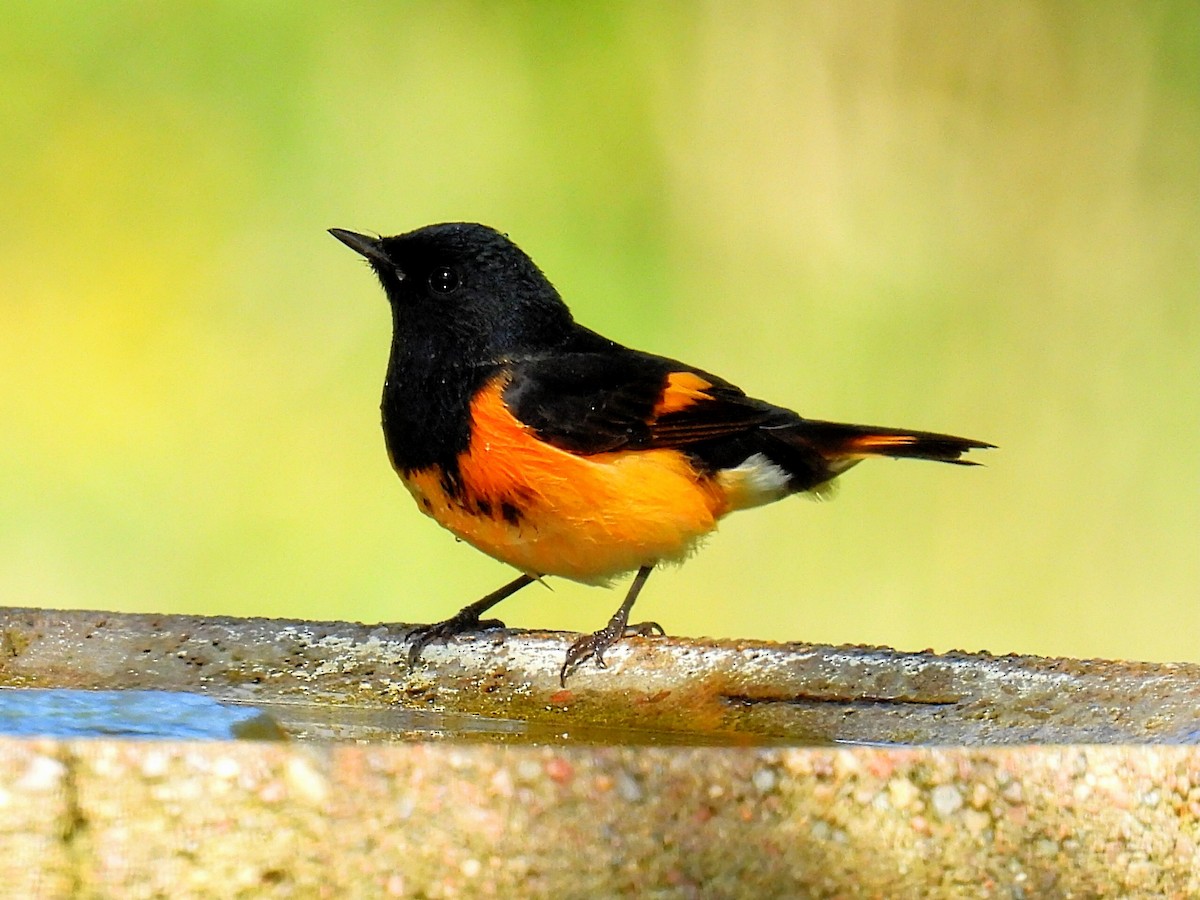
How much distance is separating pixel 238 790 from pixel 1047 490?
4.06 m

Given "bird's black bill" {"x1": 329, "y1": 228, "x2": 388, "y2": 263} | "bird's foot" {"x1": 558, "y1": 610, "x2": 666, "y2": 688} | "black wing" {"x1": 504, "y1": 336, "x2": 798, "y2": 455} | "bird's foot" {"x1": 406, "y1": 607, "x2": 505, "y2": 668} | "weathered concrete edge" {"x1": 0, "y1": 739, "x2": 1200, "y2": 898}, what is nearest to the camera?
"weathered concrete edge" {"x1": 0, "y1": 739, "x2": 1200, "y2": 898}

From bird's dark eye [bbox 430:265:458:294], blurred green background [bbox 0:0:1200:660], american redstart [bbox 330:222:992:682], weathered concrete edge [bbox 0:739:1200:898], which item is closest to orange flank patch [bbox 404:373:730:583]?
american redstart [bbox 330:222:992:682]

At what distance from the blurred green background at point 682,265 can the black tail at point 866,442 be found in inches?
52.2

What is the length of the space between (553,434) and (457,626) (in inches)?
16.3

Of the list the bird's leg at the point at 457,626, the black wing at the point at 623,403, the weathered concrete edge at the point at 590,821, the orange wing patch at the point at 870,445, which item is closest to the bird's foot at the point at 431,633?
the bird's leg at the point at 457,626

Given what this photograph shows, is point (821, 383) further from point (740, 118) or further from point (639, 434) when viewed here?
point (639, 434)

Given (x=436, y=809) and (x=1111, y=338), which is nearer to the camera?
(x=436, y=809)

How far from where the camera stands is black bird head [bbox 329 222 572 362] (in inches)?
135

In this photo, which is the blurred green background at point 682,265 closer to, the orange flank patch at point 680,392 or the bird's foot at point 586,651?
the orange flank patch at point 680,392

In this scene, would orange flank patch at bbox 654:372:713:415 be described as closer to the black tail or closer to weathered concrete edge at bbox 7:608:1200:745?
the black tail

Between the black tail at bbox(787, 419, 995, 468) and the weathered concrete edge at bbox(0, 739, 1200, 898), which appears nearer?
the weathered concrete edge at bbox(0, 739, 1200, 898)

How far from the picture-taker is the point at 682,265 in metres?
5.04

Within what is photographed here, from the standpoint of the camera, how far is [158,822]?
133 centimetres

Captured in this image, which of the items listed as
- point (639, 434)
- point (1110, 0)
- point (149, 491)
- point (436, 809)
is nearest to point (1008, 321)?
point (1110, 0)
